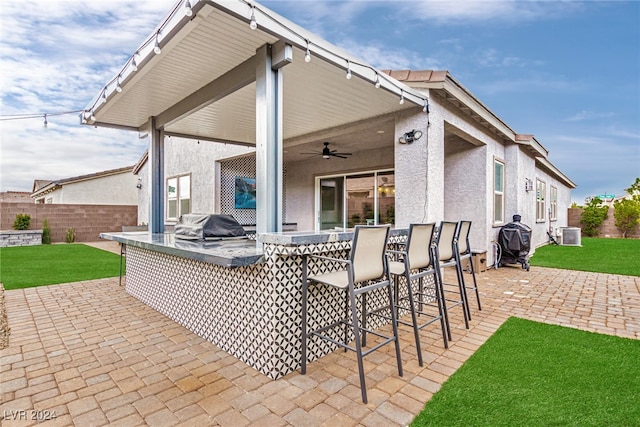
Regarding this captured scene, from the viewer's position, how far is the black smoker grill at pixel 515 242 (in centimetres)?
711

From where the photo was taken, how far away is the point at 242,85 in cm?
364

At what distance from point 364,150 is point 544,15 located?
19.5 feet

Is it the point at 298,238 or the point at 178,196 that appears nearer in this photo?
the point at 298,238

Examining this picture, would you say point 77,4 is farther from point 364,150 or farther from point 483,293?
point 483,293

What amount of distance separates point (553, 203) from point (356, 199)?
10253 mm

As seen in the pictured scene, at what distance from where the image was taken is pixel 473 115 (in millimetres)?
6113

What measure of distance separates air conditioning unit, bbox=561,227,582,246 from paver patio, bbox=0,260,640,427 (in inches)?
378

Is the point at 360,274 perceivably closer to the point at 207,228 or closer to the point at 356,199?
the point at 207,228

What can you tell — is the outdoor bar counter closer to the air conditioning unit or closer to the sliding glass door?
the sliding glass door

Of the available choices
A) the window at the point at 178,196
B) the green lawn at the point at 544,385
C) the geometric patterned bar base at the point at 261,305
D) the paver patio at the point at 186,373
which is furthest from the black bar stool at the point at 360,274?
the window at the point at 178,196

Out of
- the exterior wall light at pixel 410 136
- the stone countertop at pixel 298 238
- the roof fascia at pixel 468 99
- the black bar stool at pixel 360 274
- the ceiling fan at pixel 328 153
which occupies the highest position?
the roof fascia at pixel 468 99

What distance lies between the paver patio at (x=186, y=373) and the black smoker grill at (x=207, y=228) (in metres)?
1.07

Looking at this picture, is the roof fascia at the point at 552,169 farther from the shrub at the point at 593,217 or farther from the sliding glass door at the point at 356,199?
the sliding glass door at the point at 356,199

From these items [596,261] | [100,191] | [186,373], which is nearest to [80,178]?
[100,191]
